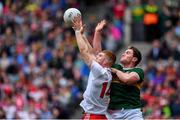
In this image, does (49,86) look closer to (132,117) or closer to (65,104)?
(65,104)

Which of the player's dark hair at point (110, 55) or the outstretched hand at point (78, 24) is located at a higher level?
the outstretched hand at point (78, 24)

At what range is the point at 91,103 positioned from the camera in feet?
38.3

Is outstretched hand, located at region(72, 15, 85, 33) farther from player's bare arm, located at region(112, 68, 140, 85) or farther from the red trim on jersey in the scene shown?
the red trim on jersey

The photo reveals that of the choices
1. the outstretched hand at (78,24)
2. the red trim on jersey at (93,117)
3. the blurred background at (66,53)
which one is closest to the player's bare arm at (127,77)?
the red trim on jersey at (93,117)

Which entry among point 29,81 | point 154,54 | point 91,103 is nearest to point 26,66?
point 29,81

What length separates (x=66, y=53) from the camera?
74.1 feet

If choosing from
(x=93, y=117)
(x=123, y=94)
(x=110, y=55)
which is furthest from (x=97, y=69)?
(x=93, y=117)

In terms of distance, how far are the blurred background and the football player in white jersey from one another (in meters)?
6.56

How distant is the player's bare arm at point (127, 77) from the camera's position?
37.4ft

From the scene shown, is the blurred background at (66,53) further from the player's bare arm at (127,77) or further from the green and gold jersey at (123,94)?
the player's bare arm at (127,77)

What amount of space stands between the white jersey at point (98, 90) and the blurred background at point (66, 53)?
6.56 metres

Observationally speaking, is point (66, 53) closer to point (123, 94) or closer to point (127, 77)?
point (123, 94)

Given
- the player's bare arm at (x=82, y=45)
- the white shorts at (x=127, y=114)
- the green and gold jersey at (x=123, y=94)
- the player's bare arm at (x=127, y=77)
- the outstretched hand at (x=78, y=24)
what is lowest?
the white shorts at (x=127, y=114)

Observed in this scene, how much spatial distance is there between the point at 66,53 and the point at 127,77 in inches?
443
